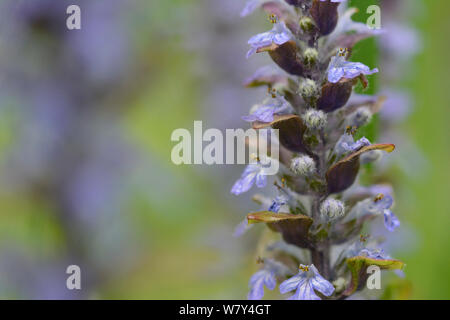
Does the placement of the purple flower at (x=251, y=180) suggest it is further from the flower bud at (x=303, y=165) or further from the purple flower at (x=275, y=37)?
the purple flower at (x=275, y=37)

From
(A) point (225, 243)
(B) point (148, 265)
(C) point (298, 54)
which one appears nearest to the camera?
(C) point (298, 54)

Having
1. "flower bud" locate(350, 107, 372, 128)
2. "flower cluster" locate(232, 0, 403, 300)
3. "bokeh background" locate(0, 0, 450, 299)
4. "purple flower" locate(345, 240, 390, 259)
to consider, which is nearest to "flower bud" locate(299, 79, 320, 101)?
"flower cluster" locate(232, 0, 403, 300)

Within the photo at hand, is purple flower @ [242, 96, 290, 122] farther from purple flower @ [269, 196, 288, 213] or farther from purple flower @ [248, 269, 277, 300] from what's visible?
purple flower @ [248, 269, 277, 300]

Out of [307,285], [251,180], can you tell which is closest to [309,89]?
[251,180]

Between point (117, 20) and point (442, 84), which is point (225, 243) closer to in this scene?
point (117, 20)

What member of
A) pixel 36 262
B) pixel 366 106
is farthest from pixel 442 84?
pixel 36 262

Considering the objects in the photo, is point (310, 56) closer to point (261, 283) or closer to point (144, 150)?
point (261, 283)
